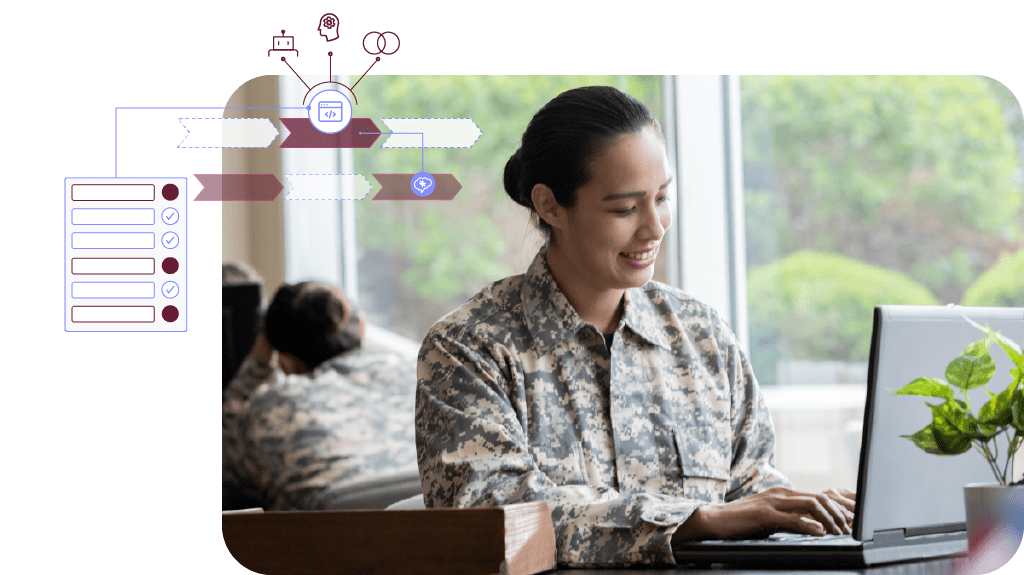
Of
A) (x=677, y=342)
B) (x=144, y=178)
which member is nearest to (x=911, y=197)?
(x=677, y=342)

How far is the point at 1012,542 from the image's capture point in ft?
3.59

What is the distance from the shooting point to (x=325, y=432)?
8.21 feet

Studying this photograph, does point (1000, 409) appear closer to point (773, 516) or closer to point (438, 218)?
point (773, 516)

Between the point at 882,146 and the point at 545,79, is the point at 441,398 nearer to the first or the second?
the point at 882,146

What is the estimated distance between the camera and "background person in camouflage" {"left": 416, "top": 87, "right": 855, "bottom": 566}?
1359 mm

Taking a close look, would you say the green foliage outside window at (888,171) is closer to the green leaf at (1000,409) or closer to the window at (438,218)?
the window at (438,218)

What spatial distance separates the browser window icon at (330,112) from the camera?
5.26 feet

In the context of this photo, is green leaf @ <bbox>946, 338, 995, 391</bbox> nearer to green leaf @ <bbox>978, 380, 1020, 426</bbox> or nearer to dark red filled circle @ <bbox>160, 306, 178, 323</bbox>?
green leaf @ <bbox>978, 380, 1020, 426</bbox>

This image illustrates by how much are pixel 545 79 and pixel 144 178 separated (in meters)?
2.36

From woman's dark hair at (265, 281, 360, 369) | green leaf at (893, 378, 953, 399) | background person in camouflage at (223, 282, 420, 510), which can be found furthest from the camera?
woman's dark hair at (265, 281, 360, 369)

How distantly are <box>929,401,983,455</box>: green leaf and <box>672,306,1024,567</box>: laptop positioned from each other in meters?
0.02

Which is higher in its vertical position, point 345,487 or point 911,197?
point 911,197

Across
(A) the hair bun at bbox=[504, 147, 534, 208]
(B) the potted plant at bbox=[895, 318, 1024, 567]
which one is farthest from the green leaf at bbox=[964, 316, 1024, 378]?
(A) the hair bun at bbox=[504, 147, 534, 208]

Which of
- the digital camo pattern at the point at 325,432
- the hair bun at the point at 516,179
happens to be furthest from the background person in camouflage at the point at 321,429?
the hair bun at the point at 516,179
